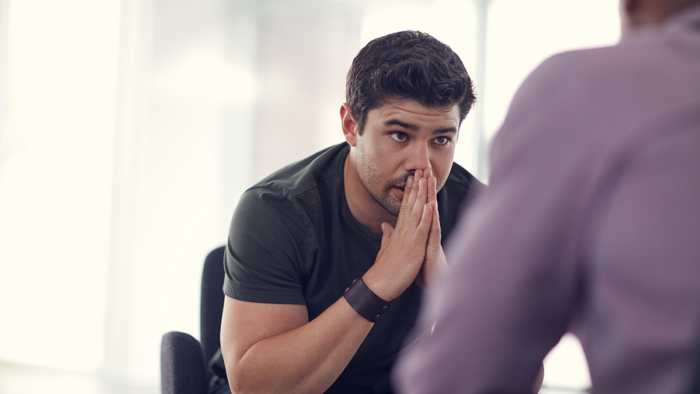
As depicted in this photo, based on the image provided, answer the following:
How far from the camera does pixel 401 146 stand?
1.26 m

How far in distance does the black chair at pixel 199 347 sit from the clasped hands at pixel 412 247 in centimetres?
48

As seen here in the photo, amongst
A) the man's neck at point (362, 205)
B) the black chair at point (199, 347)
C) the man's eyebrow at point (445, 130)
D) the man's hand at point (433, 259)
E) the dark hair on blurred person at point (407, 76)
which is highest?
the dark hair on blurred person at point (407, 76)

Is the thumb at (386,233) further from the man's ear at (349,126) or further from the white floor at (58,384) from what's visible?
the white floor at (58,384)

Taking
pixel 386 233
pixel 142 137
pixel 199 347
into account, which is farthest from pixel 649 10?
pixel 142 137

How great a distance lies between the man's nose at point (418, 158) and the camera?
4.07 ft

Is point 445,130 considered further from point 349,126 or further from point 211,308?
point 211,308

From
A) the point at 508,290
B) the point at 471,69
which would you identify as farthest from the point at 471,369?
the point at 471,69

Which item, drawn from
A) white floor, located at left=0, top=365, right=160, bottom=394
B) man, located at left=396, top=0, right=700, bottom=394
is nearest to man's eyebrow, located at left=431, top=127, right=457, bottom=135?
man, located at left=396, top=0, right=700, bottom=394

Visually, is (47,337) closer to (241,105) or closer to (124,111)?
(124,111)

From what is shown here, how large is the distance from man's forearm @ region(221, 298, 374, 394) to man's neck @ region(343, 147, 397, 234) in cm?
33

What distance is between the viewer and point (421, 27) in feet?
9.32

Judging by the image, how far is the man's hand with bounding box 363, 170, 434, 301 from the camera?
109 centimetres

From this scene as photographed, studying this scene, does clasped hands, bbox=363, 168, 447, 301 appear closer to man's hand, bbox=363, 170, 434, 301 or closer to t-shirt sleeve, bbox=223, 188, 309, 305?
man's hand, bbox=363, 170, 434, 301

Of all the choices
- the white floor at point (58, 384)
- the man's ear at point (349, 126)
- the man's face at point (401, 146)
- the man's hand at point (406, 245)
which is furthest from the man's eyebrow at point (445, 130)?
the white floor at point (58, 384)
